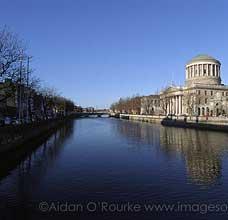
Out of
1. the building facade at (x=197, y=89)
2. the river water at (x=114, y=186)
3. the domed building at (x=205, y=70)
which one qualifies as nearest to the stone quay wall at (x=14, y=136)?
the river water at (x=114, y=186)

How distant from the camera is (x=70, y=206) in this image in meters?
17.5

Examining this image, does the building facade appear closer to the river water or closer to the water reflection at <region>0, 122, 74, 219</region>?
the water reflection at <region>0, 122, 74, 219</region>

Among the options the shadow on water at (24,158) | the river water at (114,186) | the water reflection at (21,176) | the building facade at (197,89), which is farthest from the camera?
the building facade at (197,89)

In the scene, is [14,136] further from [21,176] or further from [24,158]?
[21,176]

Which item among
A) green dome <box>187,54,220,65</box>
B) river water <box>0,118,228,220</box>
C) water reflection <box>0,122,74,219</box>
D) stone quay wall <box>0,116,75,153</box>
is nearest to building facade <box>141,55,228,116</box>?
green dome <box>187,54,220,65</box>

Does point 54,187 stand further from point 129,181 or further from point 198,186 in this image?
point 198,186

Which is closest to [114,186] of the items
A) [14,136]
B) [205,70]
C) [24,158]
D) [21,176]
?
[21,176]

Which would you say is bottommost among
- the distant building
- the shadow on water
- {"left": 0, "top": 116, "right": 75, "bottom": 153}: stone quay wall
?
the shadow on water

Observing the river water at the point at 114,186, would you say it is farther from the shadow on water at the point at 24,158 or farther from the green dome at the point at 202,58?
the green dome at the point at 202,58

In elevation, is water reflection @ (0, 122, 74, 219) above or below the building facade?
below

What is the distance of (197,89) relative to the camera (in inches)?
6230

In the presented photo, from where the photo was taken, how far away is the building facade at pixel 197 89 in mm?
150500

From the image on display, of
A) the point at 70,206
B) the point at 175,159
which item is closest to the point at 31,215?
the point at 70,206

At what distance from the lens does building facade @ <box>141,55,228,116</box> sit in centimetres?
15050
